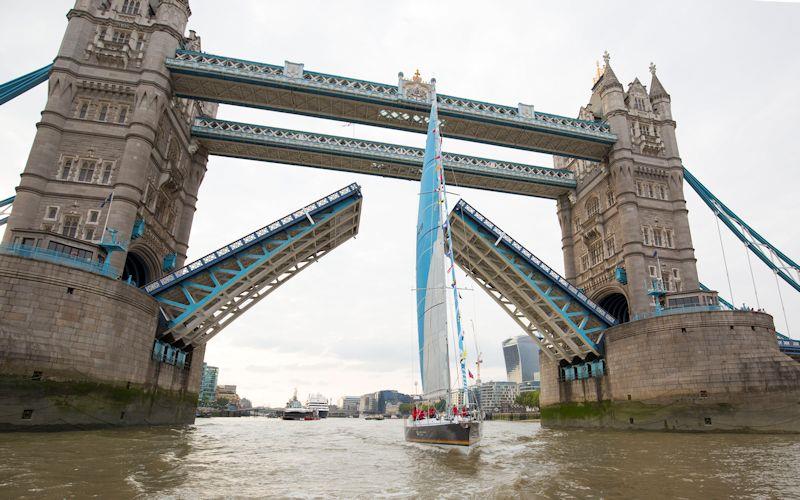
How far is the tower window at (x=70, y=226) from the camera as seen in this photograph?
1159 inches

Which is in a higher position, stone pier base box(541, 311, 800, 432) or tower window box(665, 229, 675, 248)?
tower window box(665, 229, 675, 248)

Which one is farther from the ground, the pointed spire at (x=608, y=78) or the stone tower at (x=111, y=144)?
the pointed spire at (x=608, y=78)

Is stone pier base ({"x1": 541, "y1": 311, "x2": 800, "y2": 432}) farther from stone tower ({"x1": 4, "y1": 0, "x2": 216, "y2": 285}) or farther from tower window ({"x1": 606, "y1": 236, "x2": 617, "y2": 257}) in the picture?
stone tower ({"x1": 4, "y1": 0, "x2": 216, "y2": 285})

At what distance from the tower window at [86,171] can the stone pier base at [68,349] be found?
9.78 metres

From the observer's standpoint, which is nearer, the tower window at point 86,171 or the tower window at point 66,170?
the tower window at point 66,170

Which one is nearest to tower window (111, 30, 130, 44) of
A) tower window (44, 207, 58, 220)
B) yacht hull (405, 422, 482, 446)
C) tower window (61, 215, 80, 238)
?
tower window (44, 207, 58, 220)

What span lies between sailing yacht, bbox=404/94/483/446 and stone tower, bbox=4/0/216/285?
1924cm

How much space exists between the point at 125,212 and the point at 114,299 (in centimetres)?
738

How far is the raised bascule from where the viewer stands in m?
24.4

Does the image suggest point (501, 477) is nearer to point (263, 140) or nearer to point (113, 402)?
point (113, 402)

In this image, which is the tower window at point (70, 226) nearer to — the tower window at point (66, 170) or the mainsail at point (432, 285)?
the tower window at point (66, 170)

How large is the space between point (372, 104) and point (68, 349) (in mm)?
28469

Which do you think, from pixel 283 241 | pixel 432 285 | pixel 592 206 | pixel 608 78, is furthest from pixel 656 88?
pixel 283 241

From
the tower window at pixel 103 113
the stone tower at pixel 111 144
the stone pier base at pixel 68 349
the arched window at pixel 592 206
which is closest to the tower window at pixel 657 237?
the arched window at pixel 592 206
